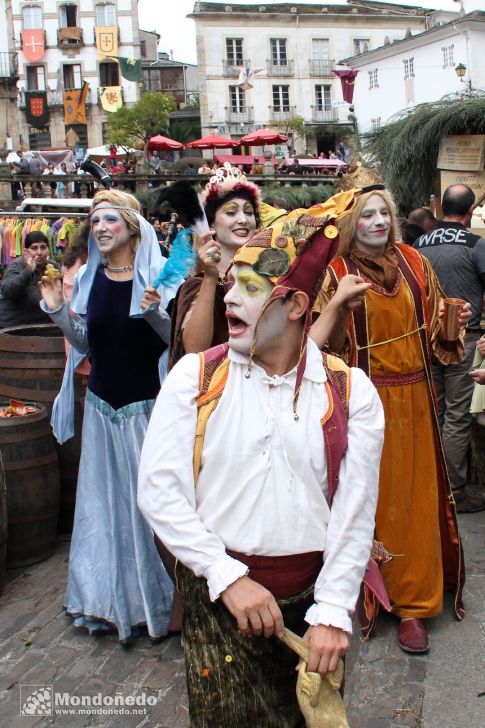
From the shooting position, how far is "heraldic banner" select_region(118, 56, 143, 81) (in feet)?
159

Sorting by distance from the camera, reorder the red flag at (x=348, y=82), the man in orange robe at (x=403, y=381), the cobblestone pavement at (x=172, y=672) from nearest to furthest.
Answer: the cobblestone pavement at (x=172, y=672)
the man in orange robe at (x=403, y=381)
the red flag at (x=348, y=82)

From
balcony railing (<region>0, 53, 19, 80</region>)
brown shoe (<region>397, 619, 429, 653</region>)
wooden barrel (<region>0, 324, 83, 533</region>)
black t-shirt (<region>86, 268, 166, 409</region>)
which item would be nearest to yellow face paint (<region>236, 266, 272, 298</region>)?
black t-shirt (<region>86, 268, 166, 409</region>)

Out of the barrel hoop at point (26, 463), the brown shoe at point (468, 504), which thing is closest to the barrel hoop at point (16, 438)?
the barrel hoop at point (26, 463)

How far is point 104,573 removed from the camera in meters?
3.89

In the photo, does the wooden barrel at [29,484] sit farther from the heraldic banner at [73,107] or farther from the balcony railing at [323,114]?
the balcony railing at [323,114]

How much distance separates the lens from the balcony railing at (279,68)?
5128 centimetres

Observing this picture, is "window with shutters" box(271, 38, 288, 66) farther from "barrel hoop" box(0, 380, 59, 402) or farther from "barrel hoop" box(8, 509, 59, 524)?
"barrel hoop" box(8, 509, 59, 524)

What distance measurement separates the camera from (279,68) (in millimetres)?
51469

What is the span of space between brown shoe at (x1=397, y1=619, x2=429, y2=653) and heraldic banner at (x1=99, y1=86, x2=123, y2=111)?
166 feet

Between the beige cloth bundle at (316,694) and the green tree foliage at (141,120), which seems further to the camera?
the green tree foliage at (141,120)

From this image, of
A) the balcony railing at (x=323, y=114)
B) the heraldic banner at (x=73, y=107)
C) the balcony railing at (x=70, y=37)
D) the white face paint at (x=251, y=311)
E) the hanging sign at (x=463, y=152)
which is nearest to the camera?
the white face paint at (x=251, y=311)

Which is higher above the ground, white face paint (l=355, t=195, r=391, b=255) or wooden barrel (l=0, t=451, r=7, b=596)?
white face paint (l=355, t=195, r=391, b=255)

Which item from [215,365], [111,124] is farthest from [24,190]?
[215,365]

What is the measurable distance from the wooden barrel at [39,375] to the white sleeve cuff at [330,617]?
10.2 feet
